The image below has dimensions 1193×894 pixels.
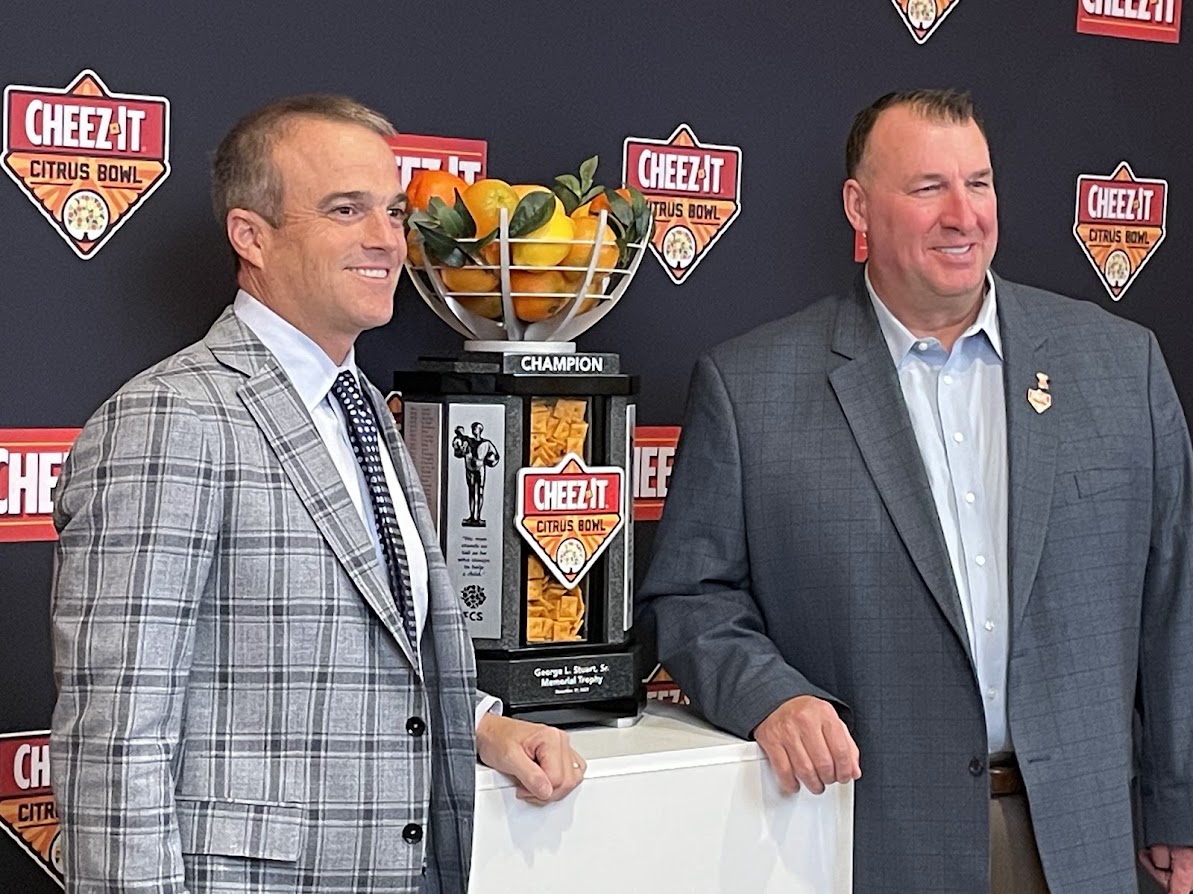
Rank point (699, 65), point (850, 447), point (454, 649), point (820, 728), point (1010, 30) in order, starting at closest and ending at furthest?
point (454, 649) < point (820, 728) < point (850, 447) < point (699, 65) < point (1010, 30)

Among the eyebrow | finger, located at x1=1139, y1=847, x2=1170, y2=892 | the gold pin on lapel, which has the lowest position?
finger, located at x1=1139, y1=847, x2=1170, y2=892

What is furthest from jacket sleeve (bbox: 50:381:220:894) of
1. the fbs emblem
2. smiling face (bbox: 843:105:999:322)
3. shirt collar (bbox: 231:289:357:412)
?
smiling face (bbox: 843:105:999:322)

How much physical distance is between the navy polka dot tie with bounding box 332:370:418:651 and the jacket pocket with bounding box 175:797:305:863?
21 cm

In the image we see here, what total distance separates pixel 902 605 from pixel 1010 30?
1.13 m

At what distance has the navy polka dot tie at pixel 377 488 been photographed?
1.64m

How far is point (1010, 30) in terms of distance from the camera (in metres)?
2.71

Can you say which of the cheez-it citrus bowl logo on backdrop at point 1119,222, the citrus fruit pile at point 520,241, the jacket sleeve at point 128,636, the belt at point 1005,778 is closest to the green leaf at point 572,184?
the citrus fruit pile at point 520,241

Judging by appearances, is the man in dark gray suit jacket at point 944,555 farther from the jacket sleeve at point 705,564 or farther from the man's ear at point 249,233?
the man's ear at point 249,233

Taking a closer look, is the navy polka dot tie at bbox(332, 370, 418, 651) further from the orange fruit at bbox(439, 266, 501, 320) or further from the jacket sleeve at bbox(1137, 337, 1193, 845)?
the jacket sleeve at bbox(1137, 337, 1193, 845)

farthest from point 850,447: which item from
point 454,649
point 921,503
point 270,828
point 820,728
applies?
point 270,828

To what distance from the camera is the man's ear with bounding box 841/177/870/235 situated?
2160mm

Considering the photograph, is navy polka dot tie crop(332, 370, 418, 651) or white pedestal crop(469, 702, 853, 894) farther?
white pedestal crop(469, 702, 853, 894)

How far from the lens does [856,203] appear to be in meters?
2.18

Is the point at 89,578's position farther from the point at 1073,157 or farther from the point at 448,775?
the point at 1073,157
